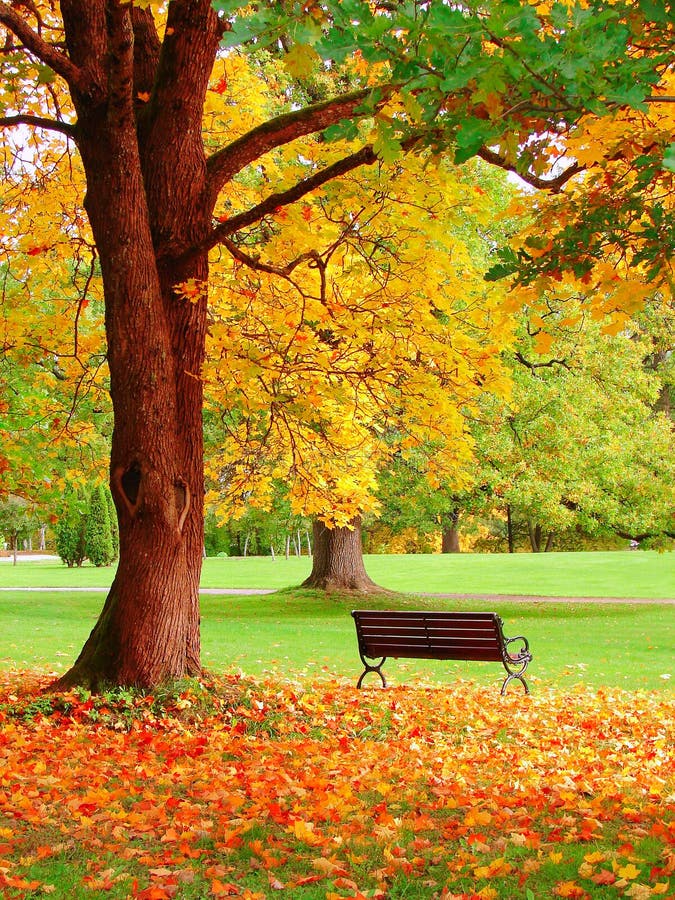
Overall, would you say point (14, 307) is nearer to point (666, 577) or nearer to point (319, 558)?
point (319, 558)

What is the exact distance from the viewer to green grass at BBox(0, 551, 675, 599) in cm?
2558

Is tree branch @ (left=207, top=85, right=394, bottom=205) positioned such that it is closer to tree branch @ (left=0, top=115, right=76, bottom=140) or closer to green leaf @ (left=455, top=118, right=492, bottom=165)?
tree branch @ (left=0, top=115, right=76, bottom=140)

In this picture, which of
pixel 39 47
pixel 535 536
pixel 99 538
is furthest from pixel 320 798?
pixel 535 536

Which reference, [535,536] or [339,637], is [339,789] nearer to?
[339,637]

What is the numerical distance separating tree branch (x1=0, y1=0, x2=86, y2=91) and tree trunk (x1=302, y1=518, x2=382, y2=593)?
47.2 feet

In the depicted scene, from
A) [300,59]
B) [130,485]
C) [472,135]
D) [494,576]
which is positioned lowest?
[494,576]

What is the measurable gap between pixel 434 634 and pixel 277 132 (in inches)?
192

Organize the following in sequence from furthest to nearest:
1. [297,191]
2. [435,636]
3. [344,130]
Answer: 1. [435,636]
2. [297,191]
3. [344,130]

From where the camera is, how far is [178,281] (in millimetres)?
7246

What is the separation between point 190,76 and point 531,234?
13.8 feet

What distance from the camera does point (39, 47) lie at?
6.02m

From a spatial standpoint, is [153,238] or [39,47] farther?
[153,238]

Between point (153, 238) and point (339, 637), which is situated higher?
point (153, 238)

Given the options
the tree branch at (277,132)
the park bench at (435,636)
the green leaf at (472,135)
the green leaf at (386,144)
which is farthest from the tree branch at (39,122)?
the green leaf at (472,135)
